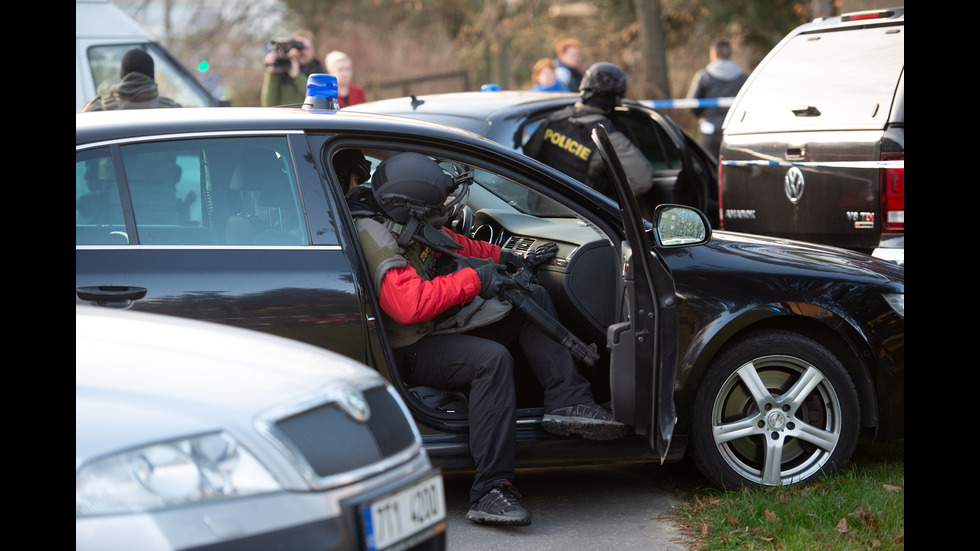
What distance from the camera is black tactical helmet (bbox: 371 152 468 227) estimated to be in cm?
399

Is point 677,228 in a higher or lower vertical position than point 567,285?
higher

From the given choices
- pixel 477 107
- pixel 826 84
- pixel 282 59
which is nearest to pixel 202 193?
pixel 477 107

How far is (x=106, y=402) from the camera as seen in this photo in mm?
2162

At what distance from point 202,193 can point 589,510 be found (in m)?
1.97

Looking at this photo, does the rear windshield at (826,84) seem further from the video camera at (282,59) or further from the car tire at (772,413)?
the video camera at (282,59)

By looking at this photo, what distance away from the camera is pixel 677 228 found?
4156mm

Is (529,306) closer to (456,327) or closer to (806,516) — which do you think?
(456,327)

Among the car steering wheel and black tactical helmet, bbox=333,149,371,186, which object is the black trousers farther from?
the car steering wheel

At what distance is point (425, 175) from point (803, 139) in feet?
10.8

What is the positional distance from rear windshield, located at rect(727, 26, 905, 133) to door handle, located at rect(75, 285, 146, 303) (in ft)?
14.3

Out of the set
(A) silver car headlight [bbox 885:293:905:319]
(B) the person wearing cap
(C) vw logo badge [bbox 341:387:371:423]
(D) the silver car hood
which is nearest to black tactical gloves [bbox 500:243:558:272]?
(A) silver car headlight [bbox 885:293:905:319]

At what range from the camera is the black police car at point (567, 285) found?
11.8 ft
